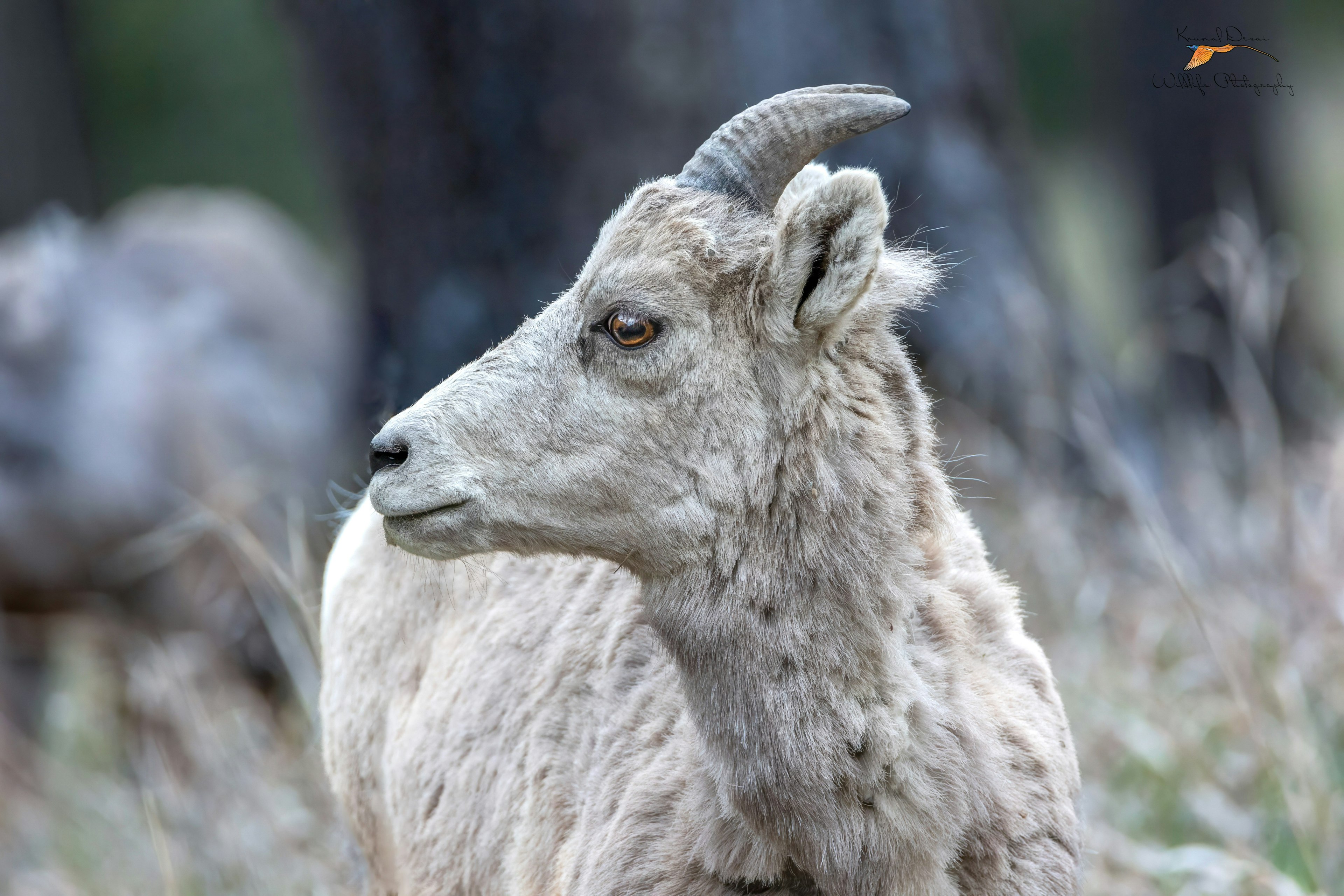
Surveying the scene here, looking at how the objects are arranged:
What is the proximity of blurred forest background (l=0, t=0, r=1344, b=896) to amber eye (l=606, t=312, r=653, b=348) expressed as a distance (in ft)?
4.90

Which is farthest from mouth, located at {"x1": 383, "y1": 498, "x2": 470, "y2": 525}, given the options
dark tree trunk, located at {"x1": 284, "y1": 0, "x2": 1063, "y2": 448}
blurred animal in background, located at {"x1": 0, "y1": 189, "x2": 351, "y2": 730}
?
blurred animal in background, located at {"x1": 0, "y1": 189, "x2": 351, "y2": 730}

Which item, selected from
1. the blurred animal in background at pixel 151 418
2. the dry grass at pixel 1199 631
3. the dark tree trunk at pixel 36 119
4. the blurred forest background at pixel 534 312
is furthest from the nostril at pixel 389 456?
the dark tree trunk at pixel 36 119

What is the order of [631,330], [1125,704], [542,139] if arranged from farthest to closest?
1. [542,139]
2. [1125,704]
3. [631,330]

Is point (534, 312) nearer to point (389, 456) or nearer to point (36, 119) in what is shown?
point (389, 456)

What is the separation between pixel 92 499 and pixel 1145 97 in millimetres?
9536

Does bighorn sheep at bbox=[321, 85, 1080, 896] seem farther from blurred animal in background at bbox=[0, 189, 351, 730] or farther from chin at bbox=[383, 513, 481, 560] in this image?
blurred animal in background at bbox=[0, 189, 351, 730]

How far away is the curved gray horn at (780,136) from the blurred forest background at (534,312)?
141 cm

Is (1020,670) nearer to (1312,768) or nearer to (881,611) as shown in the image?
(881,611)

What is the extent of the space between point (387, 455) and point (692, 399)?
672 mm

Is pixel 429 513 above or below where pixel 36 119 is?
above

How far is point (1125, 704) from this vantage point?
5.47 m

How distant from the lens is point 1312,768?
443cm

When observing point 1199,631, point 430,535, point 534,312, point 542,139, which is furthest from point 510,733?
point 542,139

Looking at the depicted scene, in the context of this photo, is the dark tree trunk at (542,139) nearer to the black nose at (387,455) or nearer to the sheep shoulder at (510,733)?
the sheep shoulder at (510,733)
